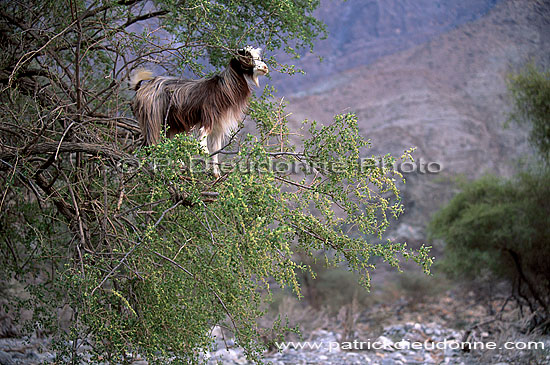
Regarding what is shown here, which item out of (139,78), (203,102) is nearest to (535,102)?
(203,102)

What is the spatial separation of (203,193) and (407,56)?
935 inches

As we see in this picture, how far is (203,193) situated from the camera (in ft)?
8.57

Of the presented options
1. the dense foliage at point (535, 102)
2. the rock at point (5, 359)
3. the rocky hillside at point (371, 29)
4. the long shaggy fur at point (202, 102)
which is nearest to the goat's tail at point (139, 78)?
the long shaggy fur at point (202, 102)

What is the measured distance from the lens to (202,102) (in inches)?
126

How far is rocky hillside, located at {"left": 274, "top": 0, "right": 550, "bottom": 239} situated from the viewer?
19719 mm

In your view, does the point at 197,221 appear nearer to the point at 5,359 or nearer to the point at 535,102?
the point at 5,359

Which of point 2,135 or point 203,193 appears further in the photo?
point 2,135

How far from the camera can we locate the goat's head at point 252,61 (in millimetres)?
3117

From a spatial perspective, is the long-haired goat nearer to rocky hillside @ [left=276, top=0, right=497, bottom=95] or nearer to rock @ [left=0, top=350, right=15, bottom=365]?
rock @ [left=0, top=350, right=15, bottom=365]

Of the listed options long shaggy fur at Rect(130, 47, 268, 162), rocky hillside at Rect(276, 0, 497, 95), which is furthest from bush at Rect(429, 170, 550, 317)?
rocky hillside at Rect(276, 0, 497, 95)

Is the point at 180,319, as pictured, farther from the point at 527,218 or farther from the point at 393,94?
the point at 393,94

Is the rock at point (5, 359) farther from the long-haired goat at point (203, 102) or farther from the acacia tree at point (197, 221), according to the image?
the long-haired goat at point (203, 102)

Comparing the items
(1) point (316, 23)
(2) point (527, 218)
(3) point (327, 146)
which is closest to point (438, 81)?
(2) point (527, 218)

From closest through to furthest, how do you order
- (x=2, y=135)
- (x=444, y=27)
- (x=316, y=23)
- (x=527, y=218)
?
(x=2, y=135) → (x=316, y=23) → (x=527, y=218) → (x=444, y=27)
